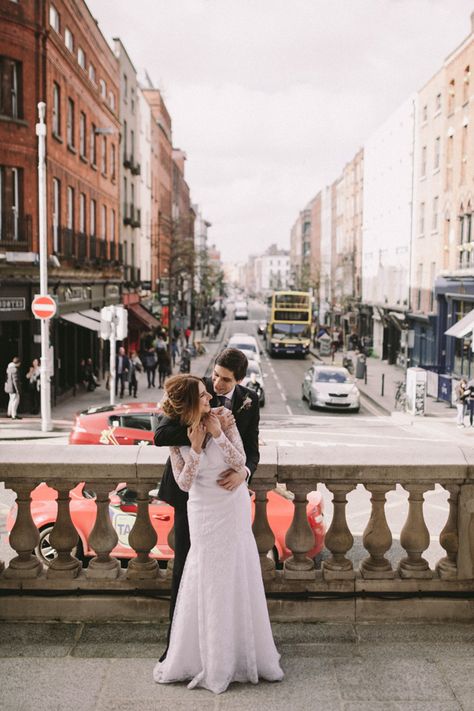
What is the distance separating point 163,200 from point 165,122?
7090 millimetres

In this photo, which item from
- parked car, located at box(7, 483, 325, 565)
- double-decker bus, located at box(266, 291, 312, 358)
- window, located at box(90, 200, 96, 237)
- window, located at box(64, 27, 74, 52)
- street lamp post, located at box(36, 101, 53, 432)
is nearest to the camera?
parked car, located at box(7, 483, 325, 565)

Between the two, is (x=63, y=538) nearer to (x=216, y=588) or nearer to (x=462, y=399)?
(x=216, y=588)

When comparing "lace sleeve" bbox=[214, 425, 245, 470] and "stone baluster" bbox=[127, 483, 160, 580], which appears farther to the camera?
"stone baluster" bbox=[127, 483, 160, 580]

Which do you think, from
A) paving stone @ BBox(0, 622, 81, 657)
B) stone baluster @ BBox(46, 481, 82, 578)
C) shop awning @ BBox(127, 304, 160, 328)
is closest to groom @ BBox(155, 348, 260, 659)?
paving stone @ BBox(0, 622, 81, 657)

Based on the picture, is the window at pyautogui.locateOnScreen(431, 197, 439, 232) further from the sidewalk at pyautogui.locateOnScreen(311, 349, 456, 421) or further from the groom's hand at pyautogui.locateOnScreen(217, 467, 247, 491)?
the groom's hand at pyautogui.locateOnScreen(217, 467, 247, 491)

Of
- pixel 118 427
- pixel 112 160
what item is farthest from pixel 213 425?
pixel 112 160

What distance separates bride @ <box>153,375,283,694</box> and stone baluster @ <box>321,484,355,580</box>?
3.09 feet

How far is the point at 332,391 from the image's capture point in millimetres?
28719

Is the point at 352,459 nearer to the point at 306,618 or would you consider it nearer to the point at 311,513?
the point at 306,618

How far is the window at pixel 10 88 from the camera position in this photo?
24578mm

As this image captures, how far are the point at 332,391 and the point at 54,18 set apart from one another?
53.8 feet

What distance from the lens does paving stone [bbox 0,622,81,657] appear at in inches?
183

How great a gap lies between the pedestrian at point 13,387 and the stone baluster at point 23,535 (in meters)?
18.1

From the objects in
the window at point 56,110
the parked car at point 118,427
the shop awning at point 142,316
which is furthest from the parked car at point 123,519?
the shop awning at point 142,316
